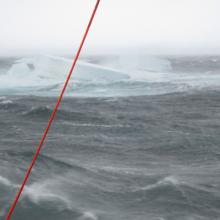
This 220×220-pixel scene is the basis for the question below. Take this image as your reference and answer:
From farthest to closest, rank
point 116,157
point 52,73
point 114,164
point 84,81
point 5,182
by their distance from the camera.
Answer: point 52,73, point 84,81, point 116,157, point 114,164, point 5,182

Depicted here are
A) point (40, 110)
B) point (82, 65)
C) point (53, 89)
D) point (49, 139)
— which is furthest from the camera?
point (82, 65)

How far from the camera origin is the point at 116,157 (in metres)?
16.0

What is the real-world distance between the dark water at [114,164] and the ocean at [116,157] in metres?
0.03

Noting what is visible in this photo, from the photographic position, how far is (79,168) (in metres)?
14.5

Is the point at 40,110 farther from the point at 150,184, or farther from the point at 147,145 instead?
the point at 150,184

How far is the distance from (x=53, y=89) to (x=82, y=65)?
8.52 meters

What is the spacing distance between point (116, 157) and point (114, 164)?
94 centimetres

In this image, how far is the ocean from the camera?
11.4 meters

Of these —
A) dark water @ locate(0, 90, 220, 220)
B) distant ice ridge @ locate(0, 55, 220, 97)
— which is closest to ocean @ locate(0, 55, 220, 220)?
dark water @ locate(0, 90, 220, 220)

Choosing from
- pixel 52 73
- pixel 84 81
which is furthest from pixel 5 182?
pixel 52 73

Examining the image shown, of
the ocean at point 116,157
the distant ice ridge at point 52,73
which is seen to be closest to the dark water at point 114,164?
the ocean at point 116,157

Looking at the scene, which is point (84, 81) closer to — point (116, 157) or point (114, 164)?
point (116, 157)

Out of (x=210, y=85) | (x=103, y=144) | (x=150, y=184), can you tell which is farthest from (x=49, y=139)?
(x=210, y=85)

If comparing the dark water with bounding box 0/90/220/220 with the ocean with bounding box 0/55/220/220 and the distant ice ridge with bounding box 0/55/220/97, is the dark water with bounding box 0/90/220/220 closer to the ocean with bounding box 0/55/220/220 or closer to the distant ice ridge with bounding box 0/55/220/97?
the ocean with bounding box 0/55/220/220
